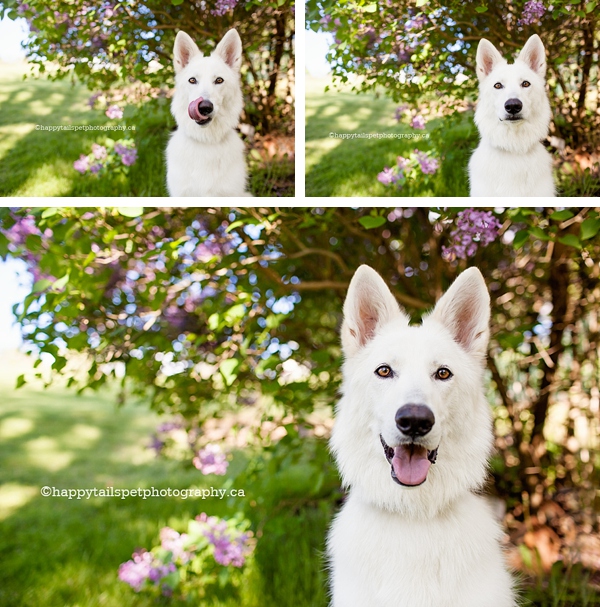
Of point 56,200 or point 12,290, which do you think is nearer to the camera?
point 56,200

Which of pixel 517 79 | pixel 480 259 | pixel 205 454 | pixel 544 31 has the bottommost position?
pixel 205 454

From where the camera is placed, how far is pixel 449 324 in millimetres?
1605

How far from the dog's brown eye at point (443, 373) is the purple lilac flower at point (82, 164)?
1485 mm

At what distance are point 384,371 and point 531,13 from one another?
1.43 meters

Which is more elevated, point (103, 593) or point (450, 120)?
point (450, 120)

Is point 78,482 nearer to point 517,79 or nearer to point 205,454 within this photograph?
point 205,454

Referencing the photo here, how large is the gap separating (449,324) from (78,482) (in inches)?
81.1

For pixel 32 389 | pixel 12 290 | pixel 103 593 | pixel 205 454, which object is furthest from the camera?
pixel 32 389

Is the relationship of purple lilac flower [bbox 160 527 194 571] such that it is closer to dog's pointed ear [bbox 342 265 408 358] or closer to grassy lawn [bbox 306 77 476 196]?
dog's pointed ear [bbox 342 265 408 358]

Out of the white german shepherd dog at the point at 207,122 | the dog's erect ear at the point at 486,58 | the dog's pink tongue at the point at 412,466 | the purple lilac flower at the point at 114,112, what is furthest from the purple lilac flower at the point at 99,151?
the dog's pink tongue at the point at 412,466

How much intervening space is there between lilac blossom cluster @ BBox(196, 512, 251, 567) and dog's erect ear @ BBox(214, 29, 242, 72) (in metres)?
1.75

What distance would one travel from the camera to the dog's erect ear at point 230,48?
2.01m

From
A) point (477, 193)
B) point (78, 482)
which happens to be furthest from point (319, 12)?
point (78, 482)

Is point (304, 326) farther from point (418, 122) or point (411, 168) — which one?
point (418, 122)
